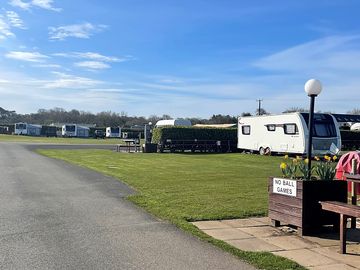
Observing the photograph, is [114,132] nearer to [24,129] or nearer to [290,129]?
[24,129]

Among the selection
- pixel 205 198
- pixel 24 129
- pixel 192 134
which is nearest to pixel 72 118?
pixel 24 129

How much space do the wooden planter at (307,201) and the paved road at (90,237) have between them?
1686mm

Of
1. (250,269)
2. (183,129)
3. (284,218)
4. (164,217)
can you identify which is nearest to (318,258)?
(250,269)

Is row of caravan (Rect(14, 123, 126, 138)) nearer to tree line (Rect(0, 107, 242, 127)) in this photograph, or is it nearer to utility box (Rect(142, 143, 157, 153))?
tree line (Rect(0, 107, 242, 127))

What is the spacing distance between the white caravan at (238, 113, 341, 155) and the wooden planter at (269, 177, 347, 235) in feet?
58.5

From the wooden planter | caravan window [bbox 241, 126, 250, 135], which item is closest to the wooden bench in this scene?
the wooden planter

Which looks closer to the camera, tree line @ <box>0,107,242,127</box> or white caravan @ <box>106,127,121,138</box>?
white caravan @ <box>106,127,121,138</box>

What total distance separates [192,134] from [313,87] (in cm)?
2653

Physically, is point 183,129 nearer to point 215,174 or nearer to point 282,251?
point 215,174

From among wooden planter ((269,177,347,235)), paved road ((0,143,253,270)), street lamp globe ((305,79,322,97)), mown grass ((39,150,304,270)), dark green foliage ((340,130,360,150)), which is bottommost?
paved road ((0,143,253,270))

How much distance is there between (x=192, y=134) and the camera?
35.2 metres

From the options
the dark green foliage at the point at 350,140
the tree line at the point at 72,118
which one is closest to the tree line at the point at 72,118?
the tree line at the point at 72,118

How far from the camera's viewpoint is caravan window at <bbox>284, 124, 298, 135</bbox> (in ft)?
88.3

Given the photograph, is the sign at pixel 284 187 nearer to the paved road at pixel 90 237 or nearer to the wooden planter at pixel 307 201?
the wooden planter at pixel 307 201
